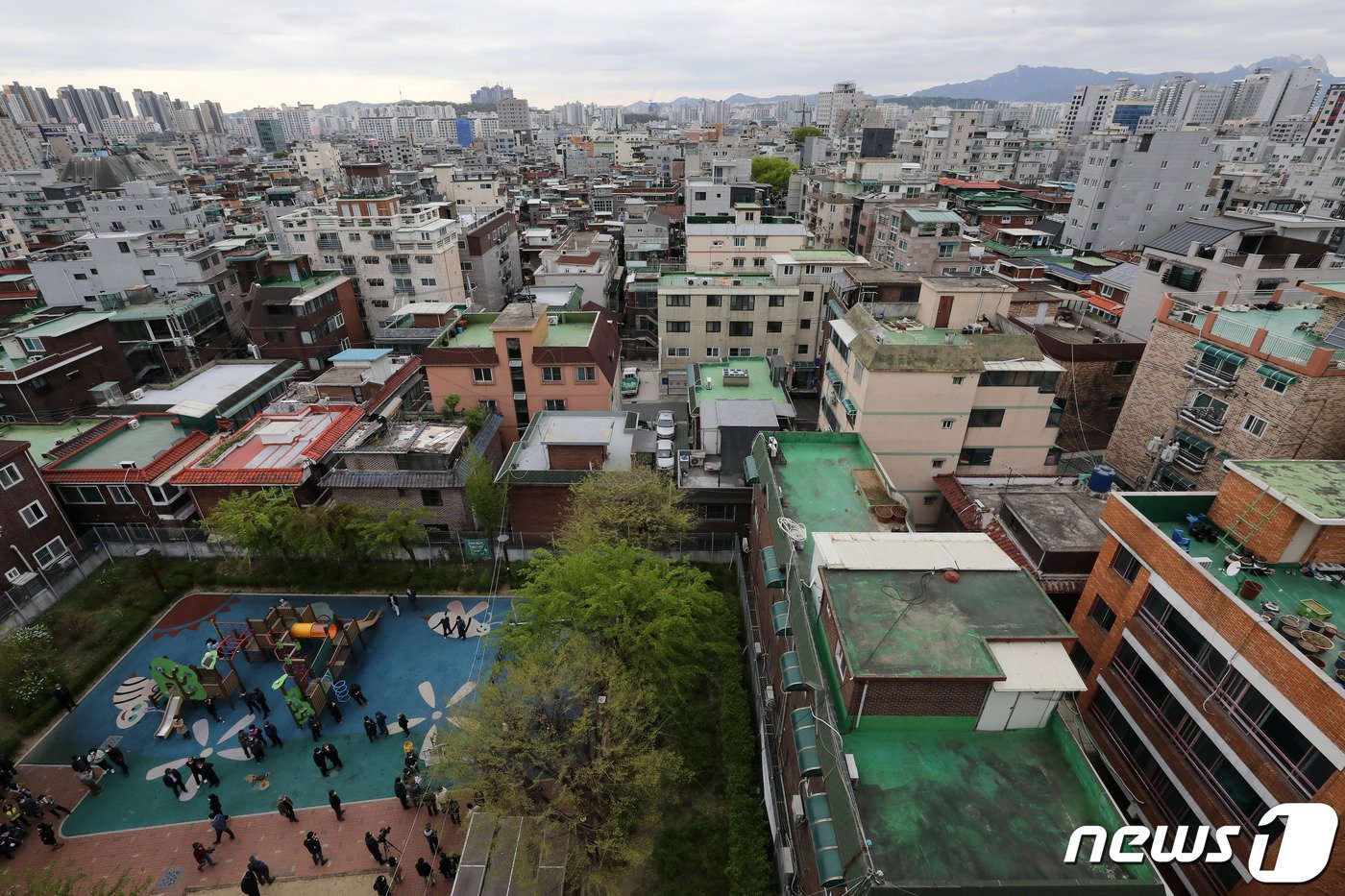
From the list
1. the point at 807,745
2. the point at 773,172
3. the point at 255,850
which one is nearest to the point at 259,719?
the point at 255,850

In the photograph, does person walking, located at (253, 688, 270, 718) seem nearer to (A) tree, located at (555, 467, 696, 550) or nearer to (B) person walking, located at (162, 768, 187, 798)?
(B) person walking, located at (162, 768, 187, 798)

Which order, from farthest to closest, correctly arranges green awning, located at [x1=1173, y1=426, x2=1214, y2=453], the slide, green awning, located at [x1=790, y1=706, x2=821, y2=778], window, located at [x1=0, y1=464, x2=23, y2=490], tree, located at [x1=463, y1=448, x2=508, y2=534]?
1. tree, located at [x1=463, y1=448, x2=508, y2=534]
2. window, located at [x1=0, y1=464, x2=23, y2=490]
3. green awning, located at [x1=1173, y1=426, x2=1214, y2=453]
4. the slide
5. green awning, located at [x1=790, y1=706, x2=821, y2=778]

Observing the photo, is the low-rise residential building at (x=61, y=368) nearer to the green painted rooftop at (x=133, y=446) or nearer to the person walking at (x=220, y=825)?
the green painted rooftop at (x=133, y=446)

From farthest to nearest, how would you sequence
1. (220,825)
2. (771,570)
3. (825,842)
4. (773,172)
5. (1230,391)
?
(773,172) < (1230,391) < (771,570) < (220,825) < (825,842)

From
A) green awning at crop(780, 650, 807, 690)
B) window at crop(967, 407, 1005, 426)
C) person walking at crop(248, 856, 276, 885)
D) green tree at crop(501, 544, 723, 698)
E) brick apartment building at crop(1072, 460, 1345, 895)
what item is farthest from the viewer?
window at crop(967, 407, 1005, 426)

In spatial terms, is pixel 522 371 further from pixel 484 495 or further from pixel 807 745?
pixel 807 745

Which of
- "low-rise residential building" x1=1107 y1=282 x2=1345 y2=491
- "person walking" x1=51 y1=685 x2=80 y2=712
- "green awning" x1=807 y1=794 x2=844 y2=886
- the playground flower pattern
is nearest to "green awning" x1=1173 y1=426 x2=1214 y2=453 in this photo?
"low-rise residential building" x1=1107 y1=282 x2=1345 y2=491
